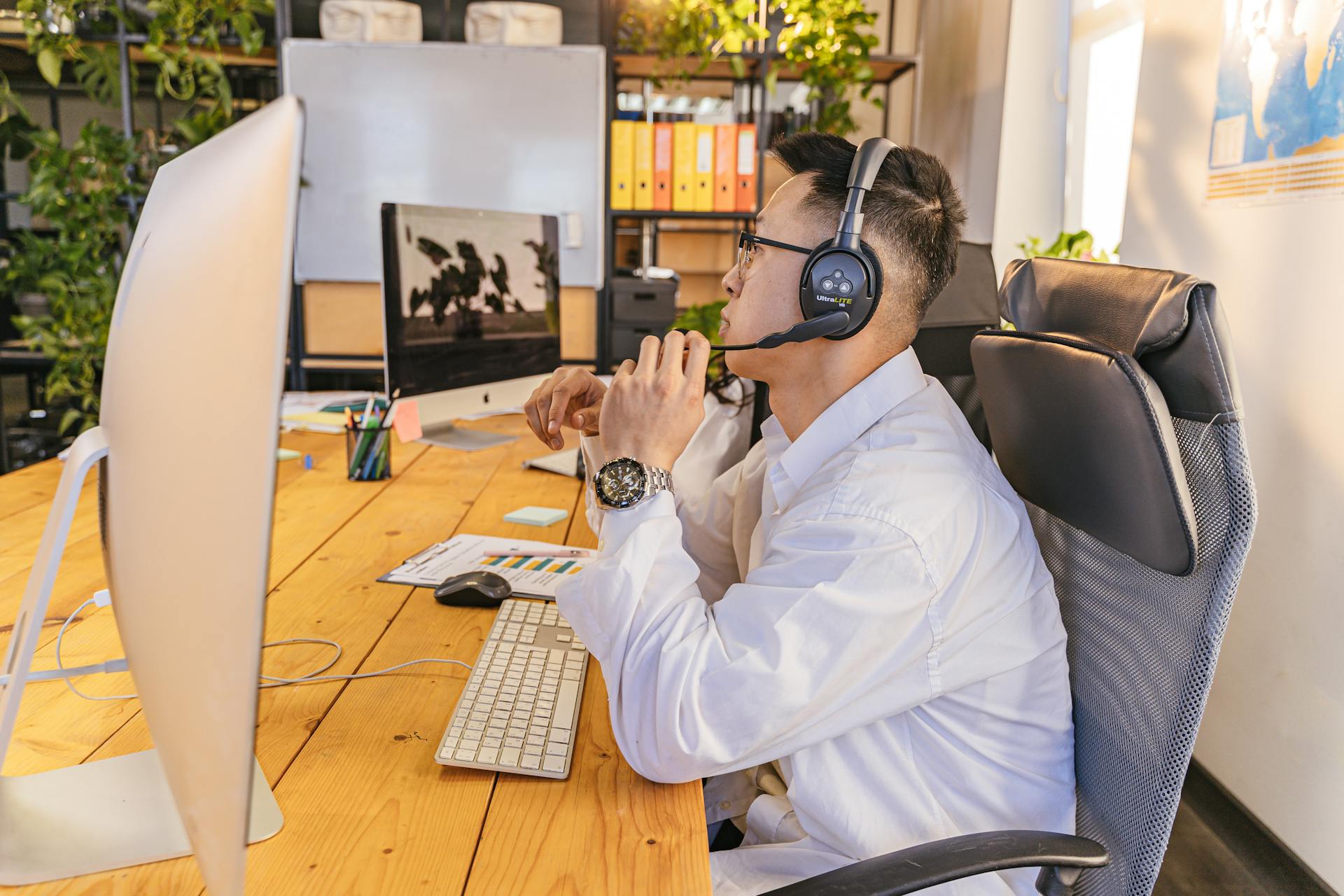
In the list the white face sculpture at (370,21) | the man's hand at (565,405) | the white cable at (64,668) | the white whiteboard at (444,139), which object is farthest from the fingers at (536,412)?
the white face sculpture at (370,21)

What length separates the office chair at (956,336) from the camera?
1.51 m

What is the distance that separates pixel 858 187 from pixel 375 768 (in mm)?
730

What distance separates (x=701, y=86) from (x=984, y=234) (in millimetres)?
1422

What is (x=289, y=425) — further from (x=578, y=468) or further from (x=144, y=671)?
(x=144, y=671)

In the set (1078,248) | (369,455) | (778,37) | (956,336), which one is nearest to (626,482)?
(956,336)

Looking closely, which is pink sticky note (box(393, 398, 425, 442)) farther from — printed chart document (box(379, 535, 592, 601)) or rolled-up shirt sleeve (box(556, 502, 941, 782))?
rolled-up shirt sleeve (box(556, 502, 941, 782))

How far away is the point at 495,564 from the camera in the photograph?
1333 mm

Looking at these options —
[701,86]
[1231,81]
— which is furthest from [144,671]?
[701,86]

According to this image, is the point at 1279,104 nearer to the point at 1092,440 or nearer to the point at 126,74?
the point at 1092,440

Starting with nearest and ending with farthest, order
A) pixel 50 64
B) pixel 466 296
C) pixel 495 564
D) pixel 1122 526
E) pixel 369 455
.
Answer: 1. pixel 1122 526
2. pixel 495 564
3. pixel 369 455
4. pixel 466 296
5. pixel 50 64

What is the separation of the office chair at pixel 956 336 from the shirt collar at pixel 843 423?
0.49 m

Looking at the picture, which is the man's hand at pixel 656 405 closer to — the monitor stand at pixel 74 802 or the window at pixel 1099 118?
the monitor stand at pixel 74 802

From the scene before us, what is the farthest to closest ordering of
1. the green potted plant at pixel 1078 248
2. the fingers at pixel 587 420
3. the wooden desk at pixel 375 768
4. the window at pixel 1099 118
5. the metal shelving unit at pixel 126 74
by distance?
the metal shelving unit at pixel 126 74, the window at pixel 1099 118, the green potted plant at pixel 1078 248, the fingers at pixel 587 420, the wooden desk at pixel 375 768

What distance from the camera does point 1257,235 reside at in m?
1.73
